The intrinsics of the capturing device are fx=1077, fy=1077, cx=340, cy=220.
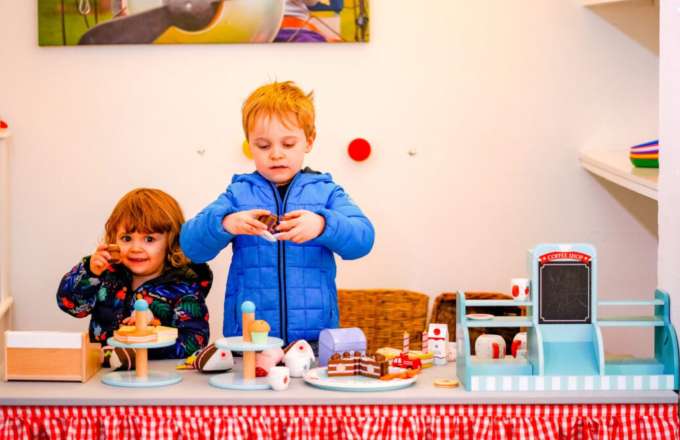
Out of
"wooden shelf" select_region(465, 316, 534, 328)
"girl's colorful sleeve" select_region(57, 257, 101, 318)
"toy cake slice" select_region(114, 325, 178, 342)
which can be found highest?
"girl's colorful sleeve" select_region(57, 257, 101, 318)

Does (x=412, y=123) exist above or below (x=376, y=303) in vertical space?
above

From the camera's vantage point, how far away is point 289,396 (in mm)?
2164

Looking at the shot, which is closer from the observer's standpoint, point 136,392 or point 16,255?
point 136,392

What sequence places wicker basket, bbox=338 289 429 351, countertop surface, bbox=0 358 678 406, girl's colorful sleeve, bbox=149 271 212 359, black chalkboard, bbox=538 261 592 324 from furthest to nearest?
wicker basket, bbox=338 289 429 351 → girl's colorful sleeve, bbox=149 271 212 359 → black chalkboard, bbox=538 261 592 324 → countertop surface, bbox=0 358 678 406

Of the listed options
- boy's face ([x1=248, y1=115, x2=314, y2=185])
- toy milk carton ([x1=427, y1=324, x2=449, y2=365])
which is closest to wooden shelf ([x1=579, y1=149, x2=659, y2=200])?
toy milk carton ([x1=427, y1=324, x2=449, y2=365])

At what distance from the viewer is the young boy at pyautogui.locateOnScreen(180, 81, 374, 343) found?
8.28 ft

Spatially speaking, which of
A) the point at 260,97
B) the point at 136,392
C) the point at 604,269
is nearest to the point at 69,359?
the point at 136,392

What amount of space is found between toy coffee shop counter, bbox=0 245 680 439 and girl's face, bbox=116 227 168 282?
0.45m

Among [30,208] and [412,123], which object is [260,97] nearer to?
[412,123]

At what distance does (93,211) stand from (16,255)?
0.33 m

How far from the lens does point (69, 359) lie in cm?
231

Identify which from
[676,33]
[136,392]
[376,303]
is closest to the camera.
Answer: [136,392]

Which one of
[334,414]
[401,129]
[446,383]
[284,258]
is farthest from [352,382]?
[401,129]

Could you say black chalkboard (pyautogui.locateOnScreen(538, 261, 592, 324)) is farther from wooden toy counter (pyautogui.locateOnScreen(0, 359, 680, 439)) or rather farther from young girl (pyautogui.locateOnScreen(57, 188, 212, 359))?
young girl (pyautogui.locateOnScreen(57, 188, 212, 359))
